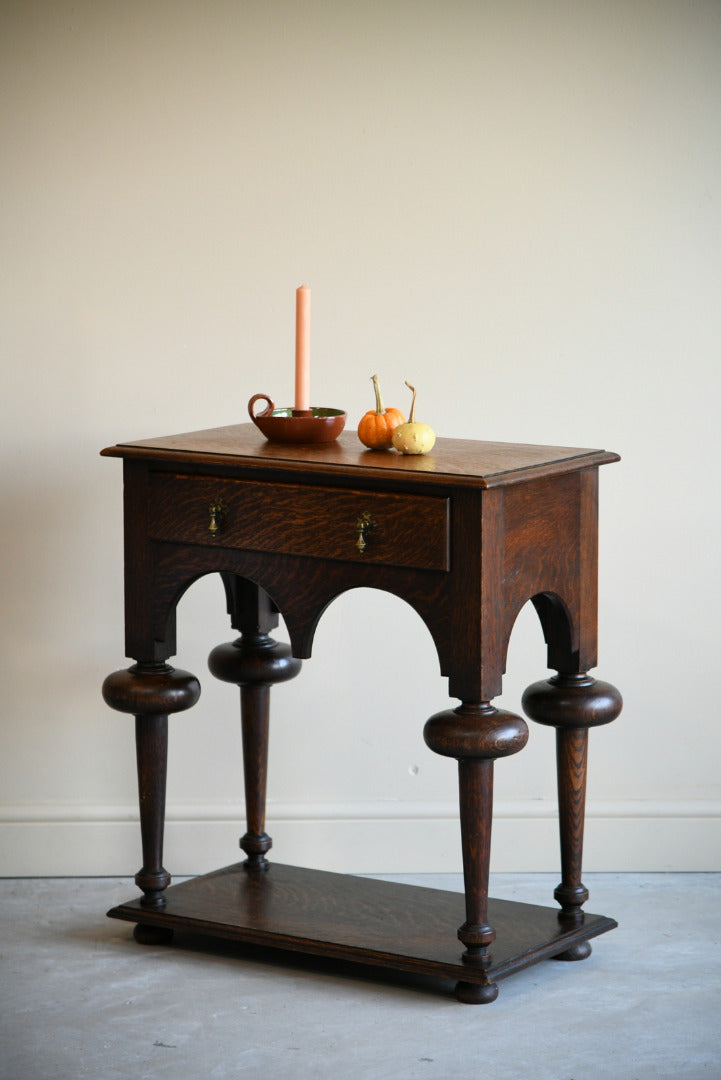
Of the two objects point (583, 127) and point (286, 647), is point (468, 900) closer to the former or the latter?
point (286, 647)

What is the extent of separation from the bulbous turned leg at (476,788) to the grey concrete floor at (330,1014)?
0.30 feet

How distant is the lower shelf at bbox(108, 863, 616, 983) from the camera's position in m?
2.78

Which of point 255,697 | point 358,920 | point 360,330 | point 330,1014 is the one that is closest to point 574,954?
point 358,920

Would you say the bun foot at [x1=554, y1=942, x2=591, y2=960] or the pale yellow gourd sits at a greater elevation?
the pale yellow gourd

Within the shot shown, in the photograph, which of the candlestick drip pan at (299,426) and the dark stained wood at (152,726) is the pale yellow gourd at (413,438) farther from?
the dark stained wood at (152,726)

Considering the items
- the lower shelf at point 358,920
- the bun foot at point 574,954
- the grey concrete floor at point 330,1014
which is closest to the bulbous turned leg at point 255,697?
the lower shelf at point 358,920

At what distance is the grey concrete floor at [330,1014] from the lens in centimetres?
A: 249

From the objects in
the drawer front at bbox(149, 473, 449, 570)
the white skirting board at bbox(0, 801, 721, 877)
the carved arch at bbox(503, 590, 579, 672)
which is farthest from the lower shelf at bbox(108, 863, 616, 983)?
the drawer front at bbox(149, 473, 449, 570)

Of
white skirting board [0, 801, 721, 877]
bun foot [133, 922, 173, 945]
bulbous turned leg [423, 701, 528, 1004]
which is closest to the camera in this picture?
bulbous turned leg [423, 701, 528, 1004]

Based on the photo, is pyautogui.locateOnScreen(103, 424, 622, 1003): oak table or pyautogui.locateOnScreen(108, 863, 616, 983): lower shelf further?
pyautogui.locateOnScreen(108, 863, 616, 983): lower shelf

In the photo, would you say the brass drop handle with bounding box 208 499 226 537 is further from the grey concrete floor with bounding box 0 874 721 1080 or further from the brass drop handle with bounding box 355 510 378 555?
the grey concrete floor with bounding box 0 874 721 1080

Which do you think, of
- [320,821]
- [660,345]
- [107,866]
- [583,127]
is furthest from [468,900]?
[583,127]

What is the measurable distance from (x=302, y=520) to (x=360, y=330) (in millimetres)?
841

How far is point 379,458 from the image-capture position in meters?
2.72
